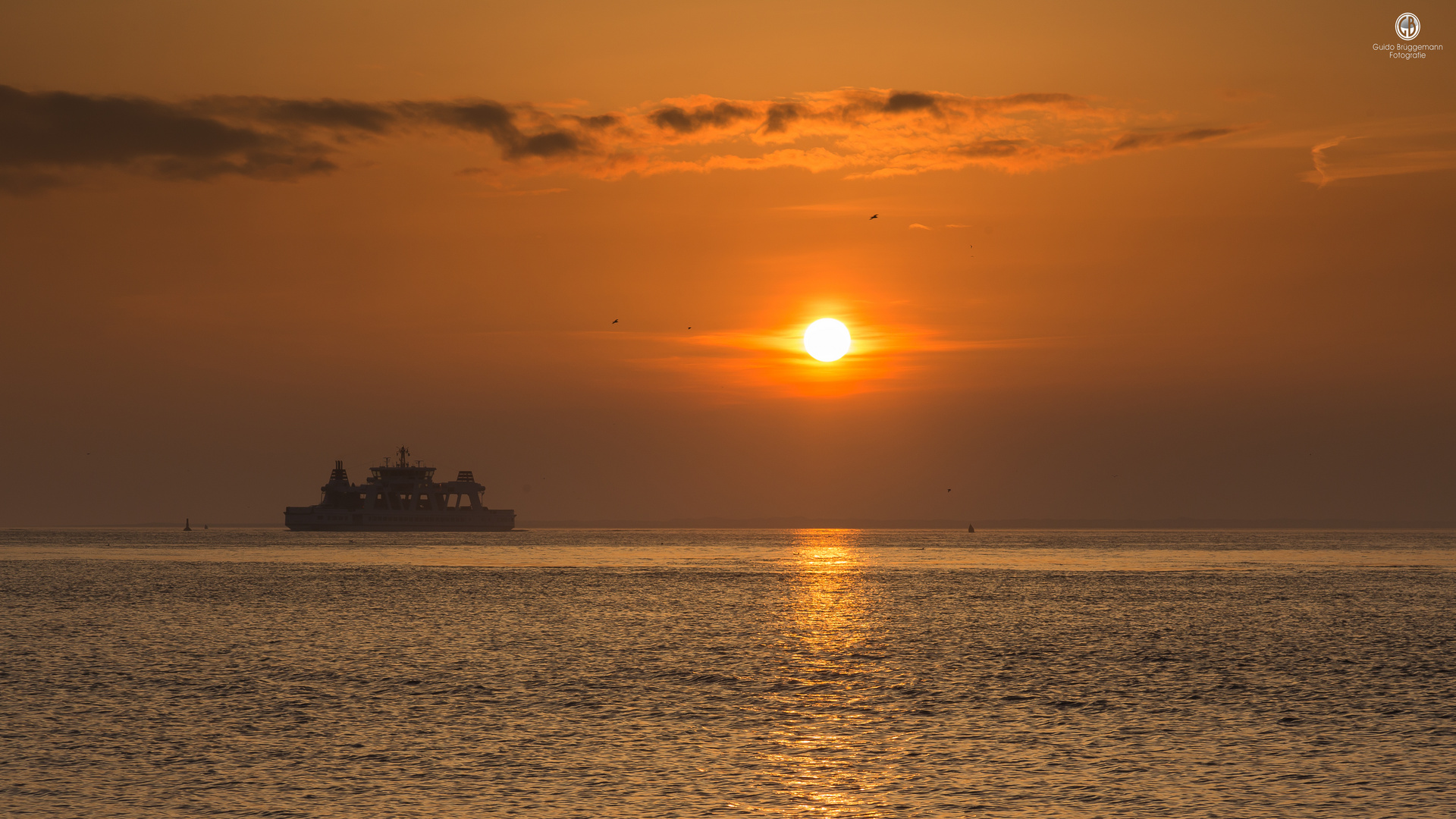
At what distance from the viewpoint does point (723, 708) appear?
3000cm

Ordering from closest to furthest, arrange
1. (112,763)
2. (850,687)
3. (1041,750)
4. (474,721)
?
1. (112,763)
2. (1041,750)
3. (474,721)
4. (850,687)

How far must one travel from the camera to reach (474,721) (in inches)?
1096

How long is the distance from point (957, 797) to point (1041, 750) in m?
4.81

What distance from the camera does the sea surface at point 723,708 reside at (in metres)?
20.5

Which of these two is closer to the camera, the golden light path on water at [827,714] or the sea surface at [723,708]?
the sea surface at [723,708]

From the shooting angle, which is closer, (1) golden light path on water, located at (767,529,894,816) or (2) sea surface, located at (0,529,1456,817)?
(2) sea surface, located at (0,529,1456,817)

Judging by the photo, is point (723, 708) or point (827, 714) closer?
point (827, 714)

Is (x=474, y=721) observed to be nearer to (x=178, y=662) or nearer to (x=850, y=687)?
(x=850, y=687)

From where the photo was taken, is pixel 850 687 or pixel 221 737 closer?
pixel 221 737

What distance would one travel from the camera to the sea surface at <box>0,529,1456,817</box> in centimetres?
2053

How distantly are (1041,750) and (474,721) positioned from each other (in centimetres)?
1233

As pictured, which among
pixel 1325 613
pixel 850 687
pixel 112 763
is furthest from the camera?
pixel 1325 613

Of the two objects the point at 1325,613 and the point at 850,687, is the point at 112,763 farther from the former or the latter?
the point at 1325,613

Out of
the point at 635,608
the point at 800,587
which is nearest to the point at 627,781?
the point at 635,608
